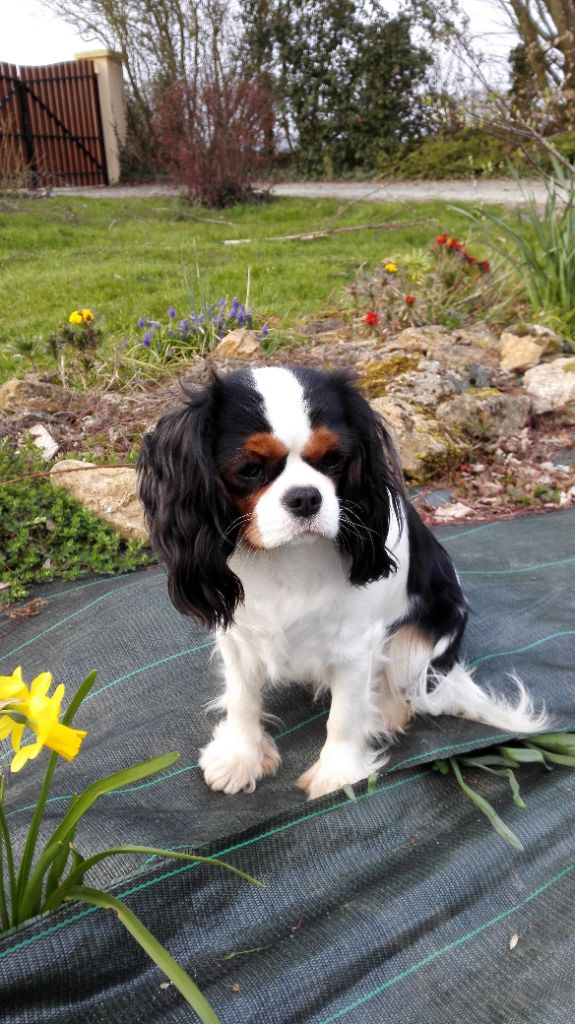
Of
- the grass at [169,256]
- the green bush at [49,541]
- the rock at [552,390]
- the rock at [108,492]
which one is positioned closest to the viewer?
the green bush at [49,541]

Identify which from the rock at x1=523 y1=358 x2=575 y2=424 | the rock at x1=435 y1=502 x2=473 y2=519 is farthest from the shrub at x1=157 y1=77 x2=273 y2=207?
the rock at x1=435 y1=502 x2=473 y2=519

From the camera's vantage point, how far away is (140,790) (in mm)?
2166

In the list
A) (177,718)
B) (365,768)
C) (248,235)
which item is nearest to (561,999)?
(365,768)

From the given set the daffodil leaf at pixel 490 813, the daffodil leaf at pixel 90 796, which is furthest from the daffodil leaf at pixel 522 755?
the daffodil leaf at pixel 90 796

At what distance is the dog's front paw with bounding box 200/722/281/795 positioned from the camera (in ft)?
7.32

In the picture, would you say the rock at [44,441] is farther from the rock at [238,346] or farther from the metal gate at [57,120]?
the metal gate at [57,120]

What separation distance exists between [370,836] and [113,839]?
2.00 feet

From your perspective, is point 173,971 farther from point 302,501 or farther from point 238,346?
point 238,346

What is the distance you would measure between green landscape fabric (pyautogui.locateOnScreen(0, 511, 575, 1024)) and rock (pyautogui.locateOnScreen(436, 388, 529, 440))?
197cm

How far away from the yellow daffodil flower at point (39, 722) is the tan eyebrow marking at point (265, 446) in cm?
79

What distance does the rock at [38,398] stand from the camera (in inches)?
166

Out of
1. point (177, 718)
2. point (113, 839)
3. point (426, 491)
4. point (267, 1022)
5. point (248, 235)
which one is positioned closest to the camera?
point (267, 1022)

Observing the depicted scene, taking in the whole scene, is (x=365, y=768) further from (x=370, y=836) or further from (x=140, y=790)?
(x=140, y=790)

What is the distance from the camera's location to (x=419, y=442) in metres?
4.18
